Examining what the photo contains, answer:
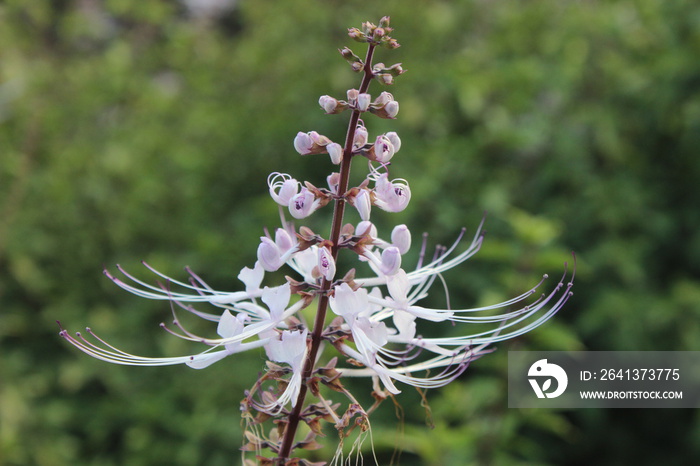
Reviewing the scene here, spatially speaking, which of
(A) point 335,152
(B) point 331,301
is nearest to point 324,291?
(B) point 331,301

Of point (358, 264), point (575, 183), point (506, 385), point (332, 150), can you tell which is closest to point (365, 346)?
point (332, 150)

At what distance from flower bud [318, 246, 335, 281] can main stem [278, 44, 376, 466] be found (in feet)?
0.13

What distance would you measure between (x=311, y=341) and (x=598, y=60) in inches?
149

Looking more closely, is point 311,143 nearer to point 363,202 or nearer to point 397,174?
point 363,202

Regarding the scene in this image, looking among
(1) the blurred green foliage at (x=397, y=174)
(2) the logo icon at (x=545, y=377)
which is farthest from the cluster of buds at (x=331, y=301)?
(1) the blurred green foliage at (x=397, y=174)

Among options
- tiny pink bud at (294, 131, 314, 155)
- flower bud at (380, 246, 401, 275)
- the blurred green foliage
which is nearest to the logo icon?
the blurred green foliage

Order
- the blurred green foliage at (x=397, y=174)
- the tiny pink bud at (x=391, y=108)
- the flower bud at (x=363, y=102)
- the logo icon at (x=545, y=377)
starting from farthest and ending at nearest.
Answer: the blurred green foliage at (x=397, y=174) → the logo icon at (x=545, y=377) → the tiny pink bud at (x=391, y=108) → the flower bud at (x=363, y=102)

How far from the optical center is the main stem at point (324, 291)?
1270mm

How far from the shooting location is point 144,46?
18.3 feet

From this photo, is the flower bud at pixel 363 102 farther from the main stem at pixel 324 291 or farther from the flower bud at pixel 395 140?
the flower bud at pixel 395 140

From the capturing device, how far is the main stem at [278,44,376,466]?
4.17ft

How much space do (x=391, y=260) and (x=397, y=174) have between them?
2.66m

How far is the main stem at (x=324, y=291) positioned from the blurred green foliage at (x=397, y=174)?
181 cm

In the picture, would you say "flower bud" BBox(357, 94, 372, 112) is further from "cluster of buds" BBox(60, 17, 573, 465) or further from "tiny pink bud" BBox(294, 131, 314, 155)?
"tiny pink bud" BBox(294, 131, 314, 155)
